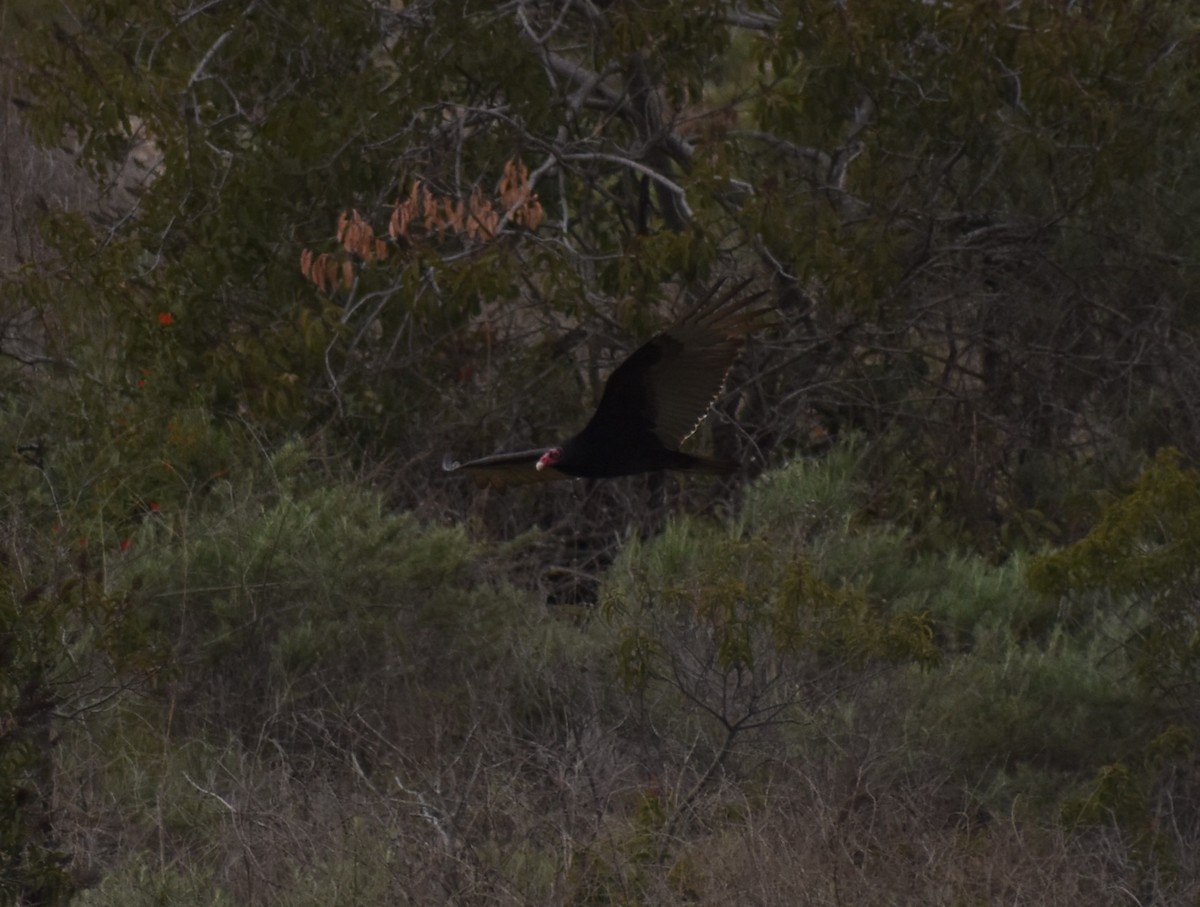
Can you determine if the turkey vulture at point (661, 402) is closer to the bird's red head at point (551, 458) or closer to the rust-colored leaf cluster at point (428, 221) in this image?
the bird's red head at point (551, 458)

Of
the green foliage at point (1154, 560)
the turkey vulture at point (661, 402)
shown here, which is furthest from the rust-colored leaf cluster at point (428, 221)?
the green foliage at point (1154, 560)

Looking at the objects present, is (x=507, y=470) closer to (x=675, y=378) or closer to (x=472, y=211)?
(x=675, y=378)

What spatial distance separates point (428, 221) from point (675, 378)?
1841 mm

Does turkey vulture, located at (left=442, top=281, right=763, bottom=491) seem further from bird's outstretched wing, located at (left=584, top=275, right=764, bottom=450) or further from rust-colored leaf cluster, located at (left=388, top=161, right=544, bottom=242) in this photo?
rust-colored leaf cluster, located at (left=388, top=161, right=544, bottom=242)

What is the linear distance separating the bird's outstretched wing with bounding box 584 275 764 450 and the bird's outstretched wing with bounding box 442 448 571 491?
1.13ft

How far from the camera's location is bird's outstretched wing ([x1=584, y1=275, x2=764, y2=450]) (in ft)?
19.5

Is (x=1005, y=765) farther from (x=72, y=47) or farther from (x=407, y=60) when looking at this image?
(x=72, y=47)

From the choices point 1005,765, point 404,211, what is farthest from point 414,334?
point 1005,765

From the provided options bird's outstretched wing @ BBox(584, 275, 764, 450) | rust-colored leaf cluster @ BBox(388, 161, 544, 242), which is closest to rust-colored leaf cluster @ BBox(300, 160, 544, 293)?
rust-colored leaf cluster @ BBox(388, 161, 544, 242)

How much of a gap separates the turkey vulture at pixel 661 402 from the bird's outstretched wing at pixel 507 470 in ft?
0.20

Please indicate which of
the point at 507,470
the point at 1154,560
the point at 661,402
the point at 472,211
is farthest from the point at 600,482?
the point at 1154,560

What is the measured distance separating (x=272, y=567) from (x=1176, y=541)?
3.14 m

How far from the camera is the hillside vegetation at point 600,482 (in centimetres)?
574

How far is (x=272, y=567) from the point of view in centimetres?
738
